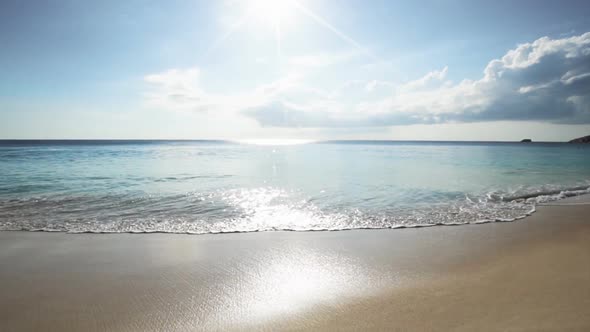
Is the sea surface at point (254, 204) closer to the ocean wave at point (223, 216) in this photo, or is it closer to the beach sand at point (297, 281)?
the ocean wave at point (223, 216)

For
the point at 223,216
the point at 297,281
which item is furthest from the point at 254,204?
the point at 297,281

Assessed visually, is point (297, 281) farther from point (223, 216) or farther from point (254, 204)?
point (254, 204)

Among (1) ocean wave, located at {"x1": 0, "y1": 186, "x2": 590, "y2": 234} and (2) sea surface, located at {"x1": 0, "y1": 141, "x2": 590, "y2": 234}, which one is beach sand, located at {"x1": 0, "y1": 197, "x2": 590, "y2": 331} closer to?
(1) ocean wave, located at {"x1": 0, "y1": 186, "x2": 590, "y2": 234}

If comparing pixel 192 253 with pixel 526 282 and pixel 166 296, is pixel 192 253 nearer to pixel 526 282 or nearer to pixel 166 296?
pixel 166 296

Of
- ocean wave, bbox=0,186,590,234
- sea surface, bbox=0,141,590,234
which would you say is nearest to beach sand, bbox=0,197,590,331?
ocean wave, bbox=0,186,590,234

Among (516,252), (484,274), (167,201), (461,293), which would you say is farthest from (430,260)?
(167,201)

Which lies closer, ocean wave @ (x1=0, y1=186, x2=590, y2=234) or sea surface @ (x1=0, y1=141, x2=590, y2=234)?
ocean wave @ (x1=0, y1=186, x2=590, y2=234)

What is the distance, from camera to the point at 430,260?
5.71 metres

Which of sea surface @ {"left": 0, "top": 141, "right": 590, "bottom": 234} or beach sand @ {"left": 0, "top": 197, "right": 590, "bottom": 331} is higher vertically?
sea surface @ {"left": 0, "top": 141, "right": 590, "bottom": 234}

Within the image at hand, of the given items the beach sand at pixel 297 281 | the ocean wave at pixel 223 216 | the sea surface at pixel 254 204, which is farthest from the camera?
the sea surface at pixel 254 204

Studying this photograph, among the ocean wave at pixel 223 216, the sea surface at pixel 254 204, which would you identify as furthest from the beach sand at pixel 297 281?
the sea surface at pixel 254 204

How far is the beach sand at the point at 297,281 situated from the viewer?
12.1 ft

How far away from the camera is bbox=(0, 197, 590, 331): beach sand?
3.69 m

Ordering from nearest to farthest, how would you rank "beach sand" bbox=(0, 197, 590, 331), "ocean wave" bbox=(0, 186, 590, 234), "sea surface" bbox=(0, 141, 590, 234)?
1. "beach sand" bbox=(0, 197, 590, 331)
2. "ocean wave" bbox=(0, 186, 590, 234)
3. "sea surface" bbox=(0, 141, 590, 234)
